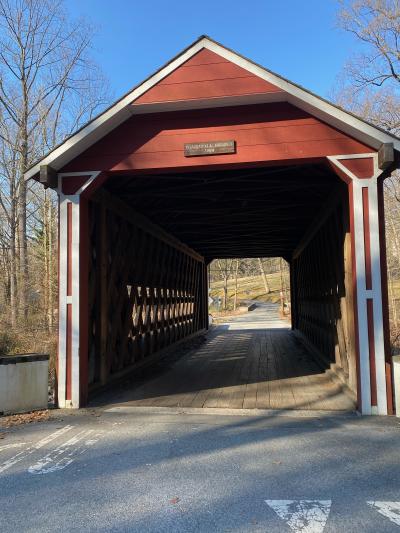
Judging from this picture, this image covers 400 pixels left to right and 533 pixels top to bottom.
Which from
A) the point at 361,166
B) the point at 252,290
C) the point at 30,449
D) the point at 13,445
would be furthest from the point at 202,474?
the point at 252,290

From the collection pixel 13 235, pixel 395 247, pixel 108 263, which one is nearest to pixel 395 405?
pixel 108 263

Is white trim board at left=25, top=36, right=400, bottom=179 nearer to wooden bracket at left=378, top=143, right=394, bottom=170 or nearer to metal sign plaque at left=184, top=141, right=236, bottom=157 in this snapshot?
wooden bracket at left=378, top=143, right=394, bottom=170

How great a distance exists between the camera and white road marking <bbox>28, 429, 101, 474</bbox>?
3.40 metres

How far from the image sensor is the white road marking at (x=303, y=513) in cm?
243

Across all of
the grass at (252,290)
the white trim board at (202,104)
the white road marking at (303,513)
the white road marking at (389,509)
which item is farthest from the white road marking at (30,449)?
the grass at (252,290)

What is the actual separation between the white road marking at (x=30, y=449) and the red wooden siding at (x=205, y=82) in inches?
147

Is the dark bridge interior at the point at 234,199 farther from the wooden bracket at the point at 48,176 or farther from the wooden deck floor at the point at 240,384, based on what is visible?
the wooden deck floor at the point at 240,384

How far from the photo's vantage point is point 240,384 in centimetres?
668

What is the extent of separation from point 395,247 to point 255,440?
1978 cm

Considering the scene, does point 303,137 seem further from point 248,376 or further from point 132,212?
point 248,376

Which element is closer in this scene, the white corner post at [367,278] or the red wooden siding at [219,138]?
the white corner post at [367,278]

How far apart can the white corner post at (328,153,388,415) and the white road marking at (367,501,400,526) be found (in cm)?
212

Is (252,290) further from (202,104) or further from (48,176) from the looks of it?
(48,176)

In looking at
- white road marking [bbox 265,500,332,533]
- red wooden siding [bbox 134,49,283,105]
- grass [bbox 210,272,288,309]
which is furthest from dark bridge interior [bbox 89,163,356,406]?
grass [bbox 210,272,288,309]
